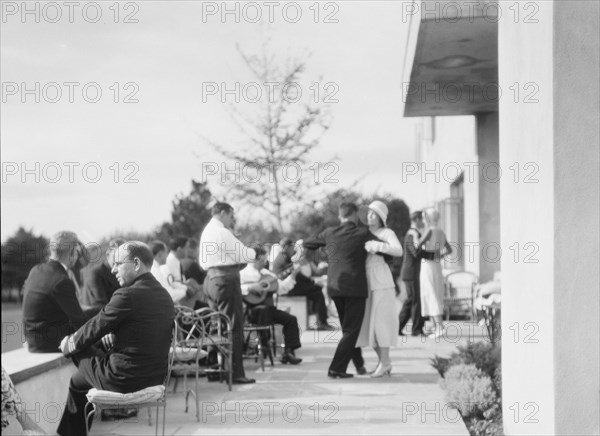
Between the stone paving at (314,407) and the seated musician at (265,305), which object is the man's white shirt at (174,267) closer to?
the seated musician at (265,305)

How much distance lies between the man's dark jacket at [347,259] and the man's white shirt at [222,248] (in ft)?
3.20

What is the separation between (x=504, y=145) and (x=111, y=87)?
17.7ft

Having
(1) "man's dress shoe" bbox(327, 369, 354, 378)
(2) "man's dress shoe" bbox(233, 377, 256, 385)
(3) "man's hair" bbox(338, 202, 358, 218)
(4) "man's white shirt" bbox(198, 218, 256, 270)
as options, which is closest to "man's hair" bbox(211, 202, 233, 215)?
(4) "man's white shirt" bbox(198, 218, 256, 270)

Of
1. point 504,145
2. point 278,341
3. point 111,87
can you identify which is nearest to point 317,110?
point 278,341

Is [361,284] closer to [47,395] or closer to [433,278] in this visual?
[433,278]

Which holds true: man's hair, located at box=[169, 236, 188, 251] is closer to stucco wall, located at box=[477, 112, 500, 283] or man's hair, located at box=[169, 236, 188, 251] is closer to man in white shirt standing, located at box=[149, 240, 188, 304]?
man in white shirt standing, located at box=[149, 240, 188, 304]

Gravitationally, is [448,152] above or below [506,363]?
above

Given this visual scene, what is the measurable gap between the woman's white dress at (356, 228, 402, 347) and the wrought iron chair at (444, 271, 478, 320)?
19.1 ft

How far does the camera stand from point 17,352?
7.89 meters

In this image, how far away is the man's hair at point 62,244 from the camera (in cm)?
764

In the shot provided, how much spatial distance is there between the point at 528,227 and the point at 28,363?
390cm

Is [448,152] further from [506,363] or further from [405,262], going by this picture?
[506,363]

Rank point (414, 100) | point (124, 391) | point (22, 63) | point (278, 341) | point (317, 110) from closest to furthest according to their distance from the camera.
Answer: point (124, 391) → point (22, 63) → point (278, 341) → point (414, 100) → point (317, 110)

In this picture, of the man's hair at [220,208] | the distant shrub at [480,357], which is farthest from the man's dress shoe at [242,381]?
the distant shrub at [480,357]
